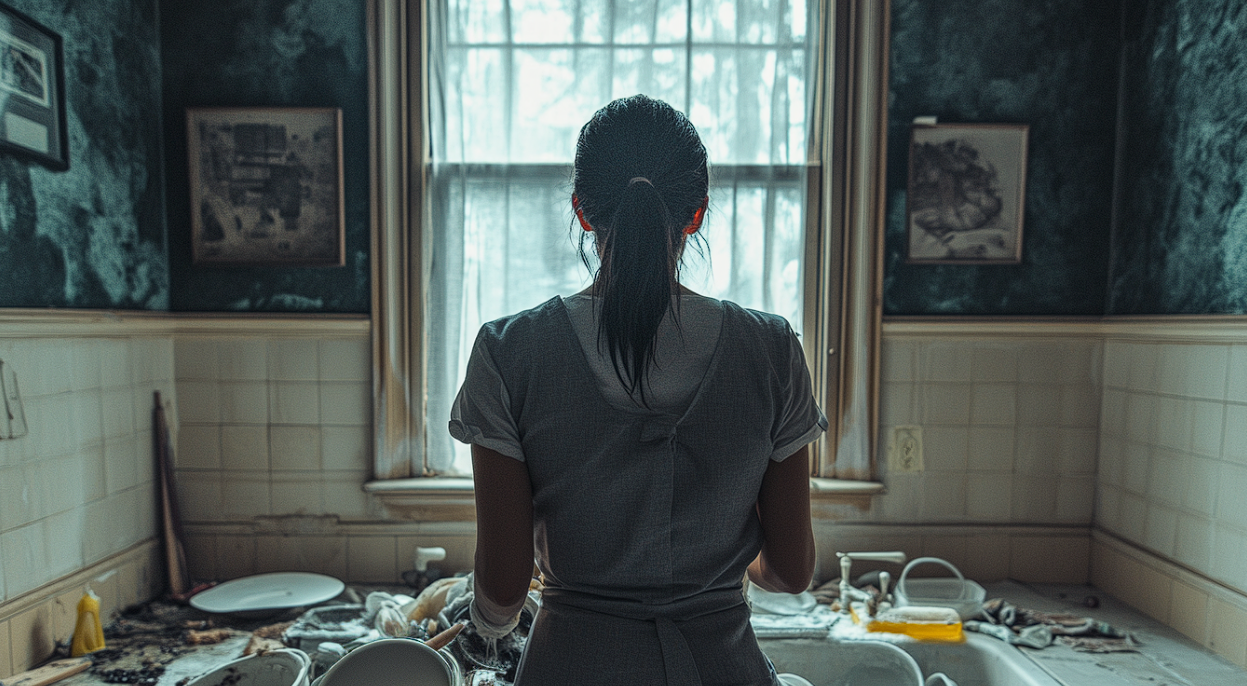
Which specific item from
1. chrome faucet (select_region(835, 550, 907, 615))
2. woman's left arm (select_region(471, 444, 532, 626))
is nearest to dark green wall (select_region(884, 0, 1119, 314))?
chrome faucet (select_region(835, 550, 907, 615))

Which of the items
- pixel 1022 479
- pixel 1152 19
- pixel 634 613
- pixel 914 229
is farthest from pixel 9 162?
pixel 1152 19

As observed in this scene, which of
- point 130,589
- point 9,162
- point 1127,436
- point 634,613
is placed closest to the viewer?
point 634,613

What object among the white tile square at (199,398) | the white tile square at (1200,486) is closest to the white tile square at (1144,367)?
the white tile square at (1200,486)

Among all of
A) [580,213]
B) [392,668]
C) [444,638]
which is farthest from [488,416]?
[444,638]

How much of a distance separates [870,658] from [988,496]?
2.23 ft

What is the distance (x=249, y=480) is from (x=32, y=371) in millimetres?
652

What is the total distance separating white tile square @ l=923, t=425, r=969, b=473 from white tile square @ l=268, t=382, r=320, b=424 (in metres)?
1.80

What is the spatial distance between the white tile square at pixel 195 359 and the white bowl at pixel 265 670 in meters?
1.00

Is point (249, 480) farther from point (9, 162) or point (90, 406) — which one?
point (9, 162)

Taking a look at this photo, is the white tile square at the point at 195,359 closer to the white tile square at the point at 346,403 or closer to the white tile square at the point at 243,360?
the white tile square at the point at 243,360

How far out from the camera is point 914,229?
6.35 feet

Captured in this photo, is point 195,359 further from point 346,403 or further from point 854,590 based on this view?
point 854,590

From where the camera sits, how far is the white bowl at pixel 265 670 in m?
1.19

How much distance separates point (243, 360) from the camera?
1934 millimetres
